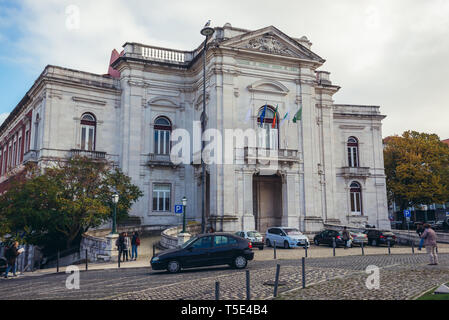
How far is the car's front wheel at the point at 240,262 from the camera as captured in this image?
17156 mm

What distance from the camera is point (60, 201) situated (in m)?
25.8

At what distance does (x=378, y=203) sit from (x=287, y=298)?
3712 cm

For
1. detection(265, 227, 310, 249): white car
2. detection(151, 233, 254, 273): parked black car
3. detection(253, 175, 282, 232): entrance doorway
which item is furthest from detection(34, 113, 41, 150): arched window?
detection(151, 233, 254, 273): parked black car

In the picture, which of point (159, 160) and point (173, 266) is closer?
point (173, 266)

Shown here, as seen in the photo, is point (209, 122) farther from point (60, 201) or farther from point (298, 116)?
point (60, 201)

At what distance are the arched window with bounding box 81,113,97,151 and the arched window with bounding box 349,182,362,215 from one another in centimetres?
2626

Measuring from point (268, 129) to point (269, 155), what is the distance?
2.81 metres

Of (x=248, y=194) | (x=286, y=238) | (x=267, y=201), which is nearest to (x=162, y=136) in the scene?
(x=248, y=194)

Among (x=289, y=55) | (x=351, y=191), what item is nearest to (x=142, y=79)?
(x=289, y=55)

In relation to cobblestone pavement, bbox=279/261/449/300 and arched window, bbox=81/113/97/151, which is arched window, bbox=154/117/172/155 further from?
cobblestone pavement, bbox=279/261/449/300

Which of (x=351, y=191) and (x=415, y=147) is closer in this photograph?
(x=351, y=191)

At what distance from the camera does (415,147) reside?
1934 inches

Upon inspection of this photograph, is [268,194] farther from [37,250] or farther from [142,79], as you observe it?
[37,250]

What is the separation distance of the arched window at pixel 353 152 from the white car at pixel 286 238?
64.4 ft
